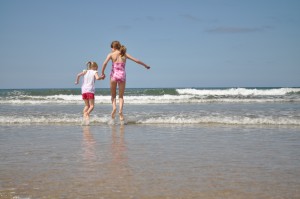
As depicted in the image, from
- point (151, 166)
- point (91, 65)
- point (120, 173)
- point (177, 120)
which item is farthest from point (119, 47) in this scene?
point (120, 173)

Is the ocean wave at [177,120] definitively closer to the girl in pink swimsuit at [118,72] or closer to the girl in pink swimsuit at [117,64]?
the girl in pink swimsuit at [117,64]

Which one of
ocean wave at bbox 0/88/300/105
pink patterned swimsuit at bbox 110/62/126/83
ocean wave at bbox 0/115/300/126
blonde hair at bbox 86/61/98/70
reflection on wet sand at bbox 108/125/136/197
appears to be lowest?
reflection on wet sand at bbox 108/125/136/197

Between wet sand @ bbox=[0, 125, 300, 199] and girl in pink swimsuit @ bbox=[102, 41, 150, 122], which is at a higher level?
girl in pink swimsuit @ bbox=[102, 41, 150, 122]

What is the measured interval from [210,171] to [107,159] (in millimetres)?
1374

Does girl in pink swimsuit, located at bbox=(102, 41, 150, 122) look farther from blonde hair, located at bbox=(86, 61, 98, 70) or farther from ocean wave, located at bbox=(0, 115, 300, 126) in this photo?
ocean wave, located at bbox=(0, 115, 300, 126)

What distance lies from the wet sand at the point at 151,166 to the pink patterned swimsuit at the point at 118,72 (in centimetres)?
297

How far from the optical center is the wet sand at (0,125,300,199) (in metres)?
3.35

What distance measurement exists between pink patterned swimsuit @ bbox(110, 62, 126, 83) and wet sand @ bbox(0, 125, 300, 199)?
297 centimetres

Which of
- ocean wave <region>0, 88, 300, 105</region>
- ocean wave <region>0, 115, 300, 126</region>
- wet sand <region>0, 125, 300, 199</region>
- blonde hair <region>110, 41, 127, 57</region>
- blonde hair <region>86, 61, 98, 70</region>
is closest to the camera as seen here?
wet sand <region>0, 125, 300, 199</region>

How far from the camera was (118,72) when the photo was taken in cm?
1023

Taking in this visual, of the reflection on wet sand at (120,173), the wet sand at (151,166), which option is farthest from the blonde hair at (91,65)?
the reflection on wet sand at (120,173)

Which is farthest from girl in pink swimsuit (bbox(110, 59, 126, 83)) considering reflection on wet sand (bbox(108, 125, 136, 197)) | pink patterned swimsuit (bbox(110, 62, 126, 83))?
reflection on wet sand (bbox(108, 125, 136, 197))

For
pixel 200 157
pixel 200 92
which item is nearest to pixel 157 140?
pixel 200 157

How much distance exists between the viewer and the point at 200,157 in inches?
197
